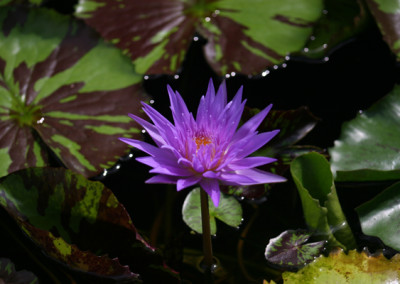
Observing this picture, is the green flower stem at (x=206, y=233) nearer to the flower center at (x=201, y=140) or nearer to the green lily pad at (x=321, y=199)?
the flower center at (x=201, y=140)

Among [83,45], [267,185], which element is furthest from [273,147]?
[83,45]

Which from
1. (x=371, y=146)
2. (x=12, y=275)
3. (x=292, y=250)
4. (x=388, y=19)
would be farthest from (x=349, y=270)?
(x=388, y=19)

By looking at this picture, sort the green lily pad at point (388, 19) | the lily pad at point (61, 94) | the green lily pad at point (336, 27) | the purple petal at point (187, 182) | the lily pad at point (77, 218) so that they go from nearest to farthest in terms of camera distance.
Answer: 1. the purple petal at point (187, 182)
2. the lily pad at point (77, 218)
3. the lily pad at point (61, 94)
4. the green lily pad at point (388, 19)
5. the green lily pad at point (336, 27)

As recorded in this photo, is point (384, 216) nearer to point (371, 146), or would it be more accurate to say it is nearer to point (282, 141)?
point (371, 146)

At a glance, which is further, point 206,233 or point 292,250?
point 292,250

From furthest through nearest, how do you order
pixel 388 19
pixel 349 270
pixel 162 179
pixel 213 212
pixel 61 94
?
pixel 388 19, pixel 61 94, pixel 213 212, pixel 349 270, pixel 162 179

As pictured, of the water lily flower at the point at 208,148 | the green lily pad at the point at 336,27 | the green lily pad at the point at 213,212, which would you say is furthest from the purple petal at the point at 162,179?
the green lily pad at the point at 336,27
